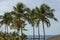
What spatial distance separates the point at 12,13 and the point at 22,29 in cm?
512

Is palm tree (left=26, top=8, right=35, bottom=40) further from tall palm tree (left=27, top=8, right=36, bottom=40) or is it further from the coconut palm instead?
the coconut palm

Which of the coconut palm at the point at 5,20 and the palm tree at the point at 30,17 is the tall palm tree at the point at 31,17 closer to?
the palm tree at the point at 30,17

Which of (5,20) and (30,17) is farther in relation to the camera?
(5,20)

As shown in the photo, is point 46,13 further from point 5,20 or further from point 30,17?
point 5,20

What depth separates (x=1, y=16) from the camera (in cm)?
7444

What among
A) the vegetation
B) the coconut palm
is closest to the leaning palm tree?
the vegetation

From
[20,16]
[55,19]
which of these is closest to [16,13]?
[20,16]

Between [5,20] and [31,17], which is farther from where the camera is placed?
[5,20]

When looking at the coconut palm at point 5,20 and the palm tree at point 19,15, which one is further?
the coconut palm at point 5,20

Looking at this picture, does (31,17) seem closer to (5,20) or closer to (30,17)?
(30,17)

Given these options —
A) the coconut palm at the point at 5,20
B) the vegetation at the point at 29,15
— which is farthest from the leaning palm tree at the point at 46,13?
the coconut palm at the point at 5,20

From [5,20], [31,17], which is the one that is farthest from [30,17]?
[5,20]

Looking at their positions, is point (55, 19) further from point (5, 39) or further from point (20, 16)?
point (5, 39)

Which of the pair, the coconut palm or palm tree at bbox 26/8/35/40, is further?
the coconut palm
